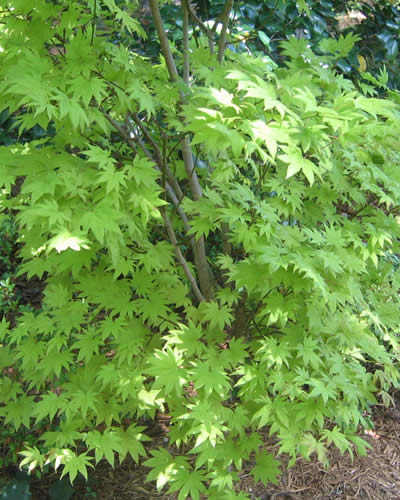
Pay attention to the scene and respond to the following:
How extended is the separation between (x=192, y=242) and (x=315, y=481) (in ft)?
5.45

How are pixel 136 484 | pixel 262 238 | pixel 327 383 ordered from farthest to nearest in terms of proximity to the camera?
pixel 136 484 < pixel 327 383 < pixel 262 238

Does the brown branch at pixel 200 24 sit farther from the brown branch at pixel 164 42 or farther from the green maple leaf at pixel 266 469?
the green maple leaf at pixel 266 469

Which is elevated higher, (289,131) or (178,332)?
(289,131)

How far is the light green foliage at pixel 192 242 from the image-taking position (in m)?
1.67

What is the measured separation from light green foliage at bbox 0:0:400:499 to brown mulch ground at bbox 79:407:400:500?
43 centimetres

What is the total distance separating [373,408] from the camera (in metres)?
3.35

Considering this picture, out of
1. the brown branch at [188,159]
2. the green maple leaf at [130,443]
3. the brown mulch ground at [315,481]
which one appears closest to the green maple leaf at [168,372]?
the green maple leaf at [130,443]

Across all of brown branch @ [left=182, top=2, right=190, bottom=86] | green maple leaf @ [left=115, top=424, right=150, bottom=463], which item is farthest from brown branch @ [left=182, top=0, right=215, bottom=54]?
green maple leaf @ [left=115, top=424, right=150, bottom=463]

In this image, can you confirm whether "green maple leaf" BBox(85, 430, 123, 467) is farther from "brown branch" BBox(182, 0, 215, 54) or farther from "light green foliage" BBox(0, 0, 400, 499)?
"brown branch" BBox(182, 0, 215, 54)

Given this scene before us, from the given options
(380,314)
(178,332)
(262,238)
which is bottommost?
Result: (380,314)

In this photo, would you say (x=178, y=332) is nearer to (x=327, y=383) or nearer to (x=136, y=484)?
(x=327, y=383)

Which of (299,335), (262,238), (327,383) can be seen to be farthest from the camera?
(299,335)

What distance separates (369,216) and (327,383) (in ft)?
3.58

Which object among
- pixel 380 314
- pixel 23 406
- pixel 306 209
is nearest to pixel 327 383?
pixel 380 314
